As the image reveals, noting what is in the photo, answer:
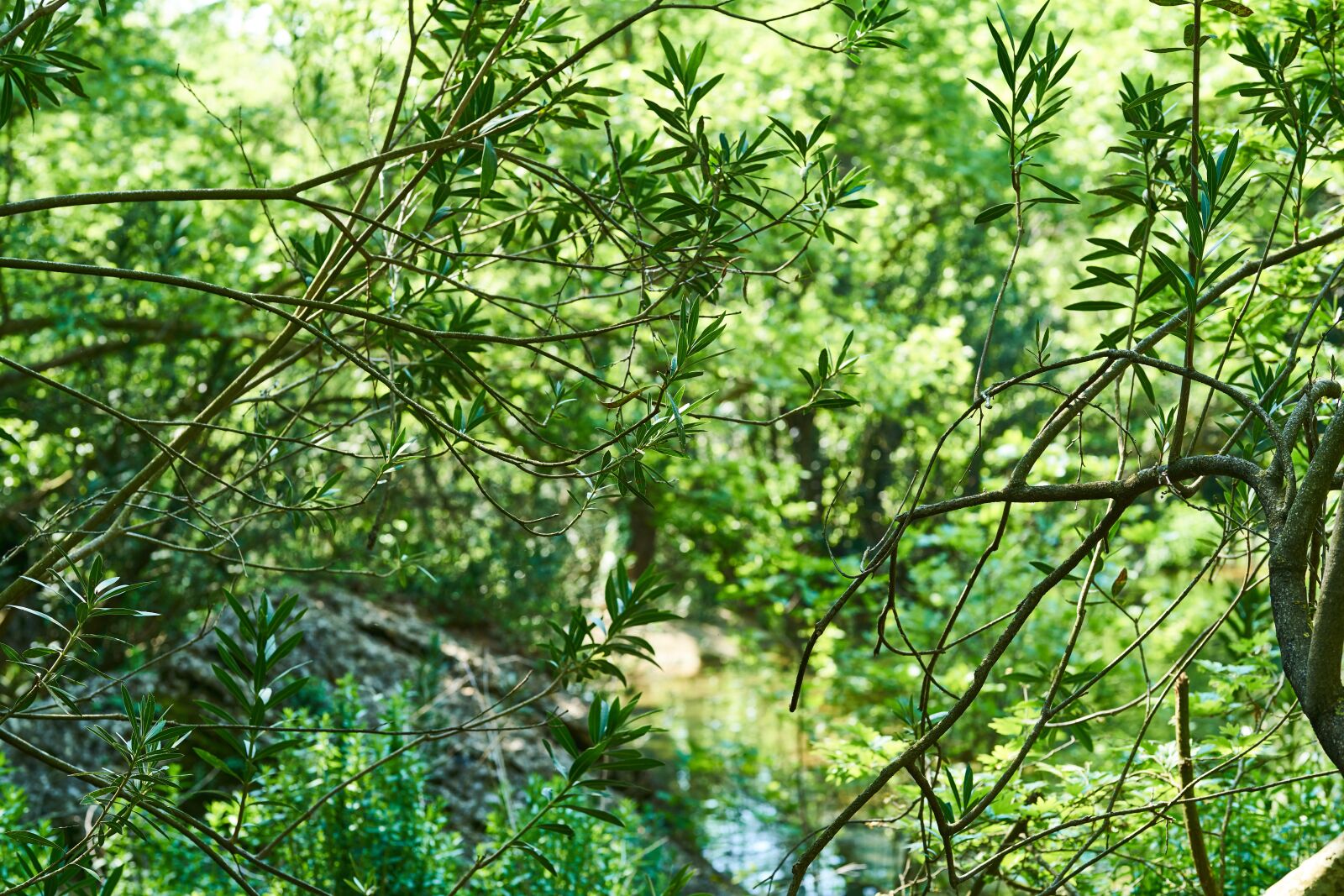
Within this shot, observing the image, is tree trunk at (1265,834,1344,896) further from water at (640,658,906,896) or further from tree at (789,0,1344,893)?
water at (640,658,906,896)

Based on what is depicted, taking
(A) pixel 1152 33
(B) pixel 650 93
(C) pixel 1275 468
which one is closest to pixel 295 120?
(B) pixel 650 93

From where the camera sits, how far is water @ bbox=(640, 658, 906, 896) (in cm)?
614

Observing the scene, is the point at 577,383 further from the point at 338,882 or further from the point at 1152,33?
the point at 1152,33

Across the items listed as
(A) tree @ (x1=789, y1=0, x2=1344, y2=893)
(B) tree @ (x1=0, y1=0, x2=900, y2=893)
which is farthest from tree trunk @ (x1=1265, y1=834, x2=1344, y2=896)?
(B) tree @ (x1=0, y1=0, x2=900, y2=893)

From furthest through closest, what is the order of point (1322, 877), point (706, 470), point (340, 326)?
1. point (706, 470)
2. point (340, 326)
3. point (1322, 877)

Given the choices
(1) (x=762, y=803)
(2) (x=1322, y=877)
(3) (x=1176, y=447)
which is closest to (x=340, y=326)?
(3) (x=1176, y=447)

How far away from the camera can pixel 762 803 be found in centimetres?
695

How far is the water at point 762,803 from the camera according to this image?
6.14 meters

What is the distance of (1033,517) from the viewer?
6.62 metres

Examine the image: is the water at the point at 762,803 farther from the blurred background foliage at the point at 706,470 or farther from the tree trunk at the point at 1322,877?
the tree trunk at the point at 1322,877

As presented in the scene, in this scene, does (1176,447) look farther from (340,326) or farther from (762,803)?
(762,803)

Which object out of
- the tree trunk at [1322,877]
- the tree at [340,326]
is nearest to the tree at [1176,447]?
the tree trunk at [1322,877]

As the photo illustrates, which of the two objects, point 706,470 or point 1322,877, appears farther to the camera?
point 706,470

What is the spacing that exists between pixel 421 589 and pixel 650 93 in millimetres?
3624
